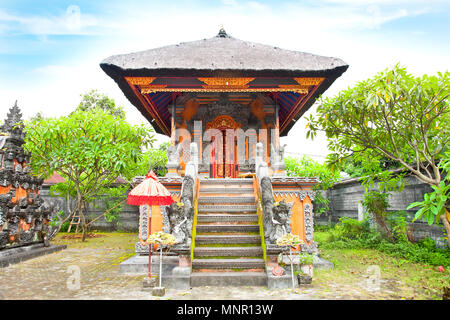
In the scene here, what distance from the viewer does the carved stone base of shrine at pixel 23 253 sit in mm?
7758

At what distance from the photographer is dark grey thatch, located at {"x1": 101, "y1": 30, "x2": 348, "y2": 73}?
27.6ft

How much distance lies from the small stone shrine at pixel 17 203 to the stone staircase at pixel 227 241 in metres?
5.47

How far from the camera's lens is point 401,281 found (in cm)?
596

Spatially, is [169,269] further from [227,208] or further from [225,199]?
[225,199]

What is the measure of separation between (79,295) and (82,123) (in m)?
7.42

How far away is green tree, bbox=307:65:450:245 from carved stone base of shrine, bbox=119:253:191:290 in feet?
14.7

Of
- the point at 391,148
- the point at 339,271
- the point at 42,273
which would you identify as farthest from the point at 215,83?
the point at 42,273

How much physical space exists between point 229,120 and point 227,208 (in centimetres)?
479

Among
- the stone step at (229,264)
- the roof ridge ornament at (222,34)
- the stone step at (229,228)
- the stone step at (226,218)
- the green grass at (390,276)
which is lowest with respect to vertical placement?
the green grass at (390,276)

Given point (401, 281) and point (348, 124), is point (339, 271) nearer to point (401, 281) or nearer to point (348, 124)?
point (401, 281)

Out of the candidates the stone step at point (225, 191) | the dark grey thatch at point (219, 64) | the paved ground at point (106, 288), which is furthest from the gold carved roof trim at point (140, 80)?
the paved ground at point (106, 288)

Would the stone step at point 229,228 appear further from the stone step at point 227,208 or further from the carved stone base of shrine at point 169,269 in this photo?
the carved stone base of shrine at point 169,269

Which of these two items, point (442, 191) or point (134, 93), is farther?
point (134, 93)

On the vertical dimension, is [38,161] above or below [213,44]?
below
